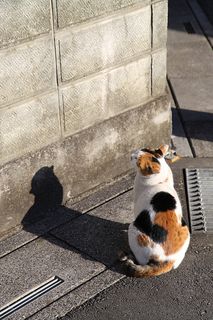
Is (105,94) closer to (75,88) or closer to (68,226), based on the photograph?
(75,88)

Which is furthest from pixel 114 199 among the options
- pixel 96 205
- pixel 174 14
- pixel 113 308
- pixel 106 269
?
pixel 174 14

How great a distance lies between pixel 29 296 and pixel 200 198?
1996 millimetres

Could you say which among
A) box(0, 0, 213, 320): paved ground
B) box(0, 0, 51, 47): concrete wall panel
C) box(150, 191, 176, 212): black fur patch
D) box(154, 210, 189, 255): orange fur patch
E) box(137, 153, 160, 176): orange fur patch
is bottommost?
box(0, 0, 213, 320): paved ground

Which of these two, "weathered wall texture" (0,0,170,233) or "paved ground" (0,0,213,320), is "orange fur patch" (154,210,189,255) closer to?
"paved ground" (0,0,213,320)

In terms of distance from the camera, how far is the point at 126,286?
17.0ft

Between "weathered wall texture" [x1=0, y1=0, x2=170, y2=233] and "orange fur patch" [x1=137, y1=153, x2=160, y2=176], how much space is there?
2.90 ft

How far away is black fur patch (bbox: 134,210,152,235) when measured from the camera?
16.8ft

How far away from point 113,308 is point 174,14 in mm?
6924

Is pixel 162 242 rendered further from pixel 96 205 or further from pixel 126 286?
pixel 96 205

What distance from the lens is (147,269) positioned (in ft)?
16.8

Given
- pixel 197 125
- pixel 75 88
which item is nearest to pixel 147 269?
pixel 75 88

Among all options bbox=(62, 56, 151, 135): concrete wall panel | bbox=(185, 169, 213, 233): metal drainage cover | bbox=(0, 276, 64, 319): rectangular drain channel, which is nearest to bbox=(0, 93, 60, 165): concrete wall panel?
bbox=(62, 56, 151, 135): concrete wall panel

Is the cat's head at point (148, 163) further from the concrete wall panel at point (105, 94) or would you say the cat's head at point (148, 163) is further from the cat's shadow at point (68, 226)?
the concrete wall panel at point (105, 94)

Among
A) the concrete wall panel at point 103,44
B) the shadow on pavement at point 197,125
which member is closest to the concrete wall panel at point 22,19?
the concrete wall panel at point 103,44
